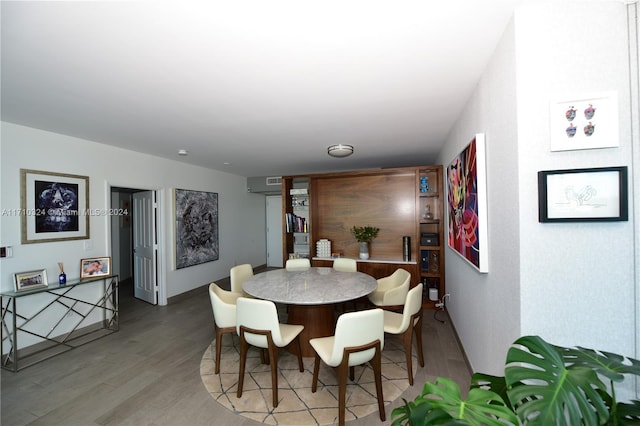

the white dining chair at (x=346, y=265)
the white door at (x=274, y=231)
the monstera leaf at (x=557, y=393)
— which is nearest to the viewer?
the monstera leaf at (x=557, y=393)

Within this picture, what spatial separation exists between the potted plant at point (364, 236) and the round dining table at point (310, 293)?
4.17 feet

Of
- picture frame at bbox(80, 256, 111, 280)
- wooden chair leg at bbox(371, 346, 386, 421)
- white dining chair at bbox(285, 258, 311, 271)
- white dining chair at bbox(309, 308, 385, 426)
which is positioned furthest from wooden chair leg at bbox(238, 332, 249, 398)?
picture frame at bbox(80, 256, 111, 280)

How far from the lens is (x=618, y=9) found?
45.4 inches

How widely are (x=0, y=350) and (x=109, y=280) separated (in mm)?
1216

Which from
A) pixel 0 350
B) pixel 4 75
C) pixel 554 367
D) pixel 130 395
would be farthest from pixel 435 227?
pixel 0 350

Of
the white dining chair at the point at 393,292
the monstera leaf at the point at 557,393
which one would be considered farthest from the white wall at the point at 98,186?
the monstera leaf at the point at 557,393

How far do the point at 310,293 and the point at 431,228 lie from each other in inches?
111

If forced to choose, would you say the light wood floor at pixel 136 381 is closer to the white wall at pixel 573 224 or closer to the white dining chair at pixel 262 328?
the white dining chair at pixel 262 328

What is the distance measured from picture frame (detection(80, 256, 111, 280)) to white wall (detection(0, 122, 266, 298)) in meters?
0.10

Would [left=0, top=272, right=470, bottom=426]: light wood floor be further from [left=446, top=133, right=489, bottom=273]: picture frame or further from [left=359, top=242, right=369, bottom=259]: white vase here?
[left=359, top=242, right=369, bottom=259]: white vase

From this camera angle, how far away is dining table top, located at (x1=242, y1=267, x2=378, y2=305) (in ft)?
7.34

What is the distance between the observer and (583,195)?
1165 millimetres

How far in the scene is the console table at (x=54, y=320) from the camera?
8.40 ft

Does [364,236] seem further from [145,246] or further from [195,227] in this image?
[145,246]
